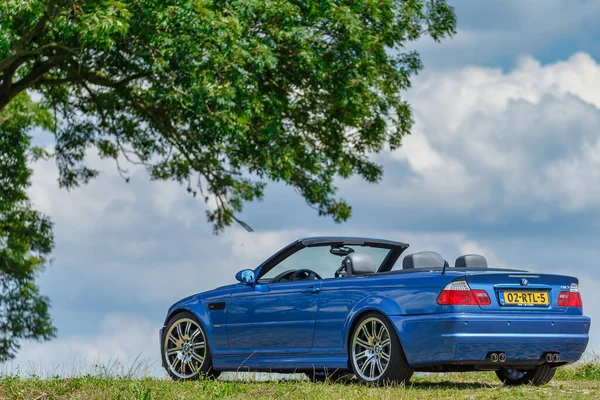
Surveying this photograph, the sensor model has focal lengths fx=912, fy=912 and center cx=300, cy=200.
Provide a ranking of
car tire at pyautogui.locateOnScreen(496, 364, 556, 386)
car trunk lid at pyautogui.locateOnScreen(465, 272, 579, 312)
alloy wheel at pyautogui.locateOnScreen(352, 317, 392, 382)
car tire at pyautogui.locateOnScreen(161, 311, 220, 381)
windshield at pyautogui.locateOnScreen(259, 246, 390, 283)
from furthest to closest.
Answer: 1. car tire at pyautogui.locateOnScreen(161, 311, 220, 381)
2. windshield at pyautogui.locateOnScreen(259, 246, 390, 283)
3. car tire at pyautogui.locateOnScreen(496, 364, 556, 386)
4. alloy wheel at pyautogui.locateOnScreen(352, 317, 392, 382)
5. car trunk lid at pyautogui.locateOnScreen(465, 272, 579, 312)

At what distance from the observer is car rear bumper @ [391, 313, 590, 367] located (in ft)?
26.6

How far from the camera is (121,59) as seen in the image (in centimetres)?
1867

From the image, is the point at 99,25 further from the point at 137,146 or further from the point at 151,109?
the point at 137,146

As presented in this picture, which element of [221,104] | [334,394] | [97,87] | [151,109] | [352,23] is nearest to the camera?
[334,394]

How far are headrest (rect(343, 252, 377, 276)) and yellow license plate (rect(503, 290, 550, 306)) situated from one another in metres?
1.40

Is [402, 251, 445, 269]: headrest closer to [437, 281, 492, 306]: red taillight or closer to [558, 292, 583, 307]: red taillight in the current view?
[437, 281, 492, 306]: red taillight

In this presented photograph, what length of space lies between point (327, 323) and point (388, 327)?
81 centimetres

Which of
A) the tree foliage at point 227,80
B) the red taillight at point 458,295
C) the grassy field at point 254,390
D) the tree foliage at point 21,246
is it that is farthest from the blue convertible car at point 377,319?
the tree foliage at point 21,246

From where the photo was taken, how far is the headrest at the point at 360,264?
920 centimetres

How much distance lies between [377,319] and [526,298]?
1.42m

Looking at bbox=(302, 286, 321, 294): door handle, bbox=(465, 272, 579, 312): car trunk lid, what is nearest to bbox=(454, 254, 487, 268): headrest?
bbox=(465, 272, 579, 312): car trunk lid

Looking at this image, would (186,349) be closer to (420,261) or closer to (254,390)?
(254,390)

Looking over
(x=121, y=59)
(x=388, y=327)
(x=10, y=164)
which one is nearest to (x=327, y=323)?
(x=388, y=327)

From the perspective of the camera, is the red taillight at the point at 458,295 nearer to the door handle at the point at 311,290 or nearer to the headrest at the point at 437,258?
the headrest at the point at 437,258
